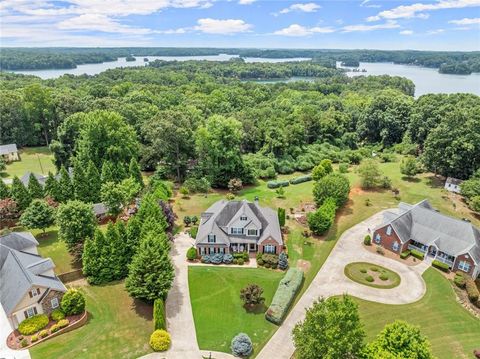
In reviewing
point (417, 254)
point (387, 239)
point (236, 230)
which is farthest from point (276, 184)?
point (417, 254)

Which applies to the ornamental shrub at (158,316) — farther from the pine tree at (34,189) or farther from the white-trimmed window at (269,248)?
the pine tree at (34,189)

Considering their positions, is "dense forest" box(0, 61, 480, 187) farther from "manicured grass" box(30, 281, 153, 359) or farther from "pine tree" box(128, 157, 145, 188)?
"manicured grass" box(30, 281, 153, 359)

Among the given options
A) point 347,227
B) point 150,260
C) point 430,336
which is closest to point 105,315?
point 150,260

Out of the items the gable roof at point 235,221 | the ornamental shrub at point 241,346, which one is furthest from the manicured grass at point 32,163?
the ornamental shrub at point 241,346

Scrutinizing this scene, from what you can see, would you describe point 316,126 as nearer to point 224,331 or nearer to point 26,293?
point 224,331

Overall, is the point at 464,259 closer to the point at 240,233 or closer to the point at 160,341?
the point at 240,233

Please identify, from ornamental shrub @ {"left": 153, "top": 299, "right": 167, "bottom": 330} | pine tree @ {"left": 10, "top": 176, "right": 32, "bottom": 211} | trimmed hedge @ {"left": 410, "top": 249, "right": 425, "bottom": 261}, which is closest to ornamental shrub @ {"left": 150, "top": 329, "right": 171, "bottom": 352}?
ornamental shrub @ {"left": 153, "top": 299, "right": 167, "bottom": 330}
